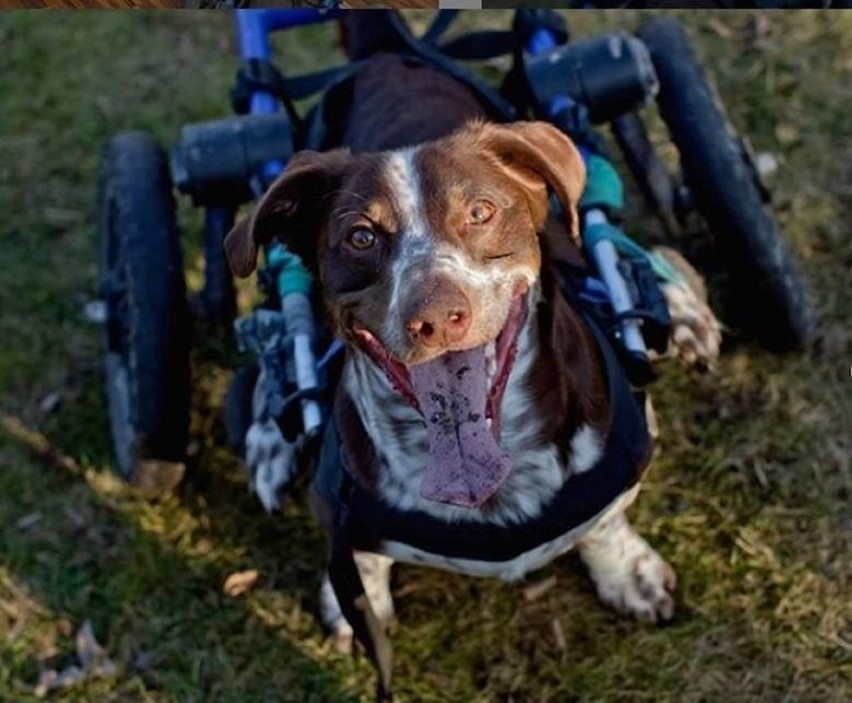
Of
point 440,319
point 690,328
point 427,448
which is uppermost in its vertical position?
point 440,319

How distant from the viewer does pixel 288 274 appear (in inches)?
143

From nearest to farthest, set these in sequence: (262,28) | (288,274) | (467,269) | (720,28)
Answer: (467,269)
(288,274)
(262,28)
(720,28)

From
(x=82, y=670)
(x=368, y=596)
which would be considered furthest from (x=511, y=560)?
(x=82, y=670)

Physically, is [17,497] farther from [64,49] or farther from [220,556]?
[64,49]

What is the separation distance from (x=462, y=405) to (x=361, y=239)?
35 centimetres

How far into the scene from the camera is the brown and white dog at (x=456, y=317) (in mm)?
2715

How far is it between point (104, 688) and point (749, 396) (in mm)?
1775

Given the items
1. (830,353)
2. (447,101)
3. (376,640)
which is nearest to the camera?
(376,640)

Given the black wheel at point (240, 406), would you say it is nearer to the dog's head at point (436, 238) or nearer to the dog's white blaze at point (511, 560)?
the dog's white blaze at point (511, 560)

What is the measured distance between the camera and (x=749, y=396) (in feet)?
13.0

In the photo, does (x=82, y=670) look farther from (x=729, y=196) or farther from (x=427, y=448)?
(x=729, y=196)

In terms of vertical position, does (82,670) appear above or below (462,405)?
below

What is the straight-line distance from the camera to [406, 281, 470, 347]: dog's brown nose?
8.44ft

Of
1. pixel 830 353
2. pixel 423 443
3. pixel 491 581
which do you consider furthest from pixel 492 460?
pixel 830 353
